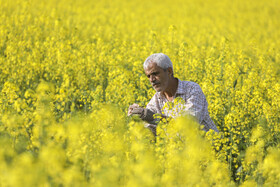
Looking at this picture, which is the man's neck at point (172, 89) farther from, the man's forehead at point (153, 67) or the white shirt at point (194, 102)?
the man's forehead at point (153, 67)

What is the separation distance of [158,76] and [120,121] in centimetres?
89

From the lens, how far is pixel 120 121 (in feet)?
11.5

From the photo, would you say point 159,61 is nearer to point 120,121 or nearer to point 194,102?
point 194,102

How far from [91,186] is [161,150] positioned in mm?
794

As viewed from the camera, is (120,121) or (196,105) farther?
(196,105)

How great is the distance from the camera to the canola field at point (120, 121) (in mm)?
2533

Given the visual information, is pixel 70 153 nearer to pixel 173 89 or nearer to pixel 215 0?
pixel 173 89

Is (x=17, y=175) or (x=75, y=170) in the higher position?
(x=17, y=175)

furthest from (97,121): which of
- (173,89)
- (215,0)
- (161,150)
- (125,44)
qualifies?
(215,0)

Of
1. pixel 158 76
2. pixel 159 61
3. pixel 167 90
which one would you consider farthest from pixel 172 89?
pixel 159 61

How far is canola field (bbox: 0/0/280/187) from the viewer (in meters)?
2.53

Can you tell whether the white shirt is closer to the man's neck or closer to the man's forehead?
the man's neck

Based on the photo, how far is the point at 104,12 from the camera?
1736cm

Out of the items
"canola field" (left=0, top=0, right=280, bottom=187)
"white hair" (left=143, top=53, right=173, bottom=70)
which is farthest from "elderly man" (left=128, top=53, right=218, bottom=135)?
"canola field" (left=0, top=0, right=280, bottom=187)
